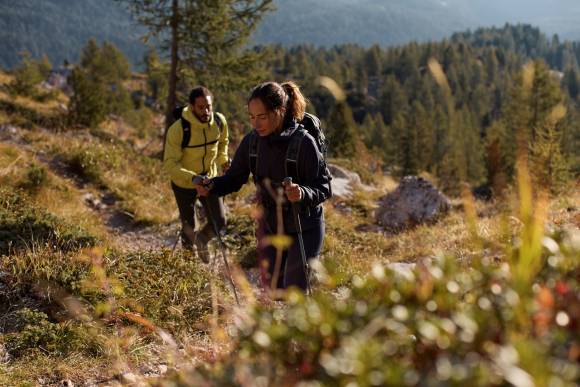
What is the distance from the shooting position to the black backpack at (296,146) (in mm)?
4250

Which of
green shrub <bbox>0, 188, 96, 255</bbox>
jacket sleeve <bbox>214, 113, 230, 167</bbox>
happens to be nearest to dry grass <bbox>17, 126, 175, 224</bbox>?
green shrub <bbox>0, 188, 96, 255</bbox>

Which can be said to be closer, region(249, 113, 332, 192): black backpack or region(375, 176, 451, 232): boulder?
region(249, 113, 332, 192): black backpack

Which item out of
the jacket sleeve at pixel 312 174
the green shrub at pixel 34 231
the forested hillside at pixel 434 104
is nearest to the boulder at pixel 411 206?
the green shrub at pixel 34 231

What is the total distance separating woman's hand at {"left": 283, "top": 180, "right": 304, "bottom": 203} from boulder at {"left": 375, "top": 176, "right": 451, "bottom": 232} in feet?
27.3

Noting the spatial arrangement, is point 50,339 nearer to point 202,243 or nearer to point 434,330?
point 202,243

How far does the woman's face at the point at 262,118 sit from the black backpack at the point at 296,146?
19 centimetres

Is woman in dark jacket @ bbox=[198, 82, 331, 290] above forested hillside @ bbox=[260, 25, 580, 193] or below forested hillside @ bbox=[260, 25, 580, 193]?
above

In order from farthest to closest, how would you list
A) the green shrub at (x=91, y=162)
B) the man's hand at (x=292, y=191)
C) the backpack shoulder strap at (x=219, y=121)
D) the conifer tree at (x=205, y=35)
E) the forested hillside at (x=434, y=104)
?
1. the forested hillside at (x=434, y=104)
2. the conifer tree at (x=205, y=35)
3. the green shrub at (x=91, y=162)
4. the backpack shoulder strap at (x=219, y=121)
5. the man's hand at (x=292, y=191)

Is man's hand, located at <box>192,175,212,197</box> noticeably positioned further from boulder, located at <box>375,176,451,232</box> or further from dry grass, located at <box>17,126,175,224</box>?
boulder, located at <box>375,176,451,232</box>

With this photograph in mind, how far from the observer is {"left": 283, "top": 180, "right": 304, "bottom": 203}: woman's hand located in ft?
12.5

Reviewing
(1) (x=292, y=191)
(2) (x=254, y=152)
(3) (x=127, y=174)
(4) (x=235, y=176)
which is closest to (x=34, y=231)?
(4) (x=235, y=176)

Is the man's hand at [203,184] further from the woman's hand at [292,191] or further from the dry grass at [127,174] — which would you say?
the dry grass at [127,174]

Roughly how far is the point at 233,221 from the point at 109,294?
4638 mm

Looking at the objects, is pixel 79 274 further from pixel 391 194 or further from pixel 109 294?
pixel 391 194
